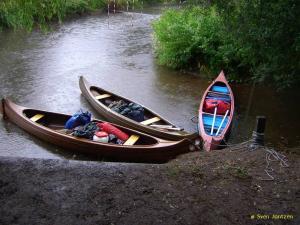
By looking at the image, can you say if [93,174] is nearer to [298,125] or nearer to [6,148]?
[6,148]

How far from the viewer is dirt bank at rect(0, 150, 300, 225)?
3947mm

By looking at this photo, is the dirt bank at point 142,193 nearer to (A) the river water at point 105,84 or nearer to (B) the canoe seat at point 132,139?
(B) the canoe seat at point 132,139

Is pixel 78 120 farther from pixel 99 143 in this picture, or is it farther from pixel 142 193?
pixel 142 193

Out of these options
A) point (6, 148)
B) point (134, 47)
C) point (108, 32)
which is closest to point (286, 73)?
point (6, 148)

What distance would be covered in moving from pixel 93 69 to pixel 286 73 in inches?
300

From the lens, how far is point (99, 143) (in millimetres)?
7734

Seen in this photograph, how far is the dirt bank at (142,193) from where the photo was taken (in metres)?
3.95

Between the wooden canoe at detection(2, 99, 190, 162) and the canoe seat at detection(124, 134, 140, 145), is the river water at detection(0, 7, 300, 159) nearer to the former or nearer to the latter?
the wooden canoe at detection(2, 99, 190, 162)

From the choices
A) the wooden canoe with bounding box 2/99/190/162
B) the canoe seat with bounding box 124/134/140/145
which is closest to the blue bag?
the wooden canoe with bounding box 2/99/190/162

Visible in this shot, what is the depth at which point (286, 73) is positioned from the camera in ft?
31.1

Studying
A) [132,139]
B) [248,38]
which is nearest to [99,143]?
[132,139]

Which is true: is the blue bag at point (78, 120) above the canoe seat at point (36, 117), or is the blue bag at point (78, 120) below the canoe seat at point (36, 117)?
above

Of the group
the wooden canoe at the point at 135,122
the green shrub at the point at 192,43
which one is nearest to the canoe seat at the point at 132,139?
the wooden canoe at the point at 135,122

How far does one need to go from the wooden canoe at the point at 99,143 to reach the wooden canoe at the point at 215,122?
488mm
